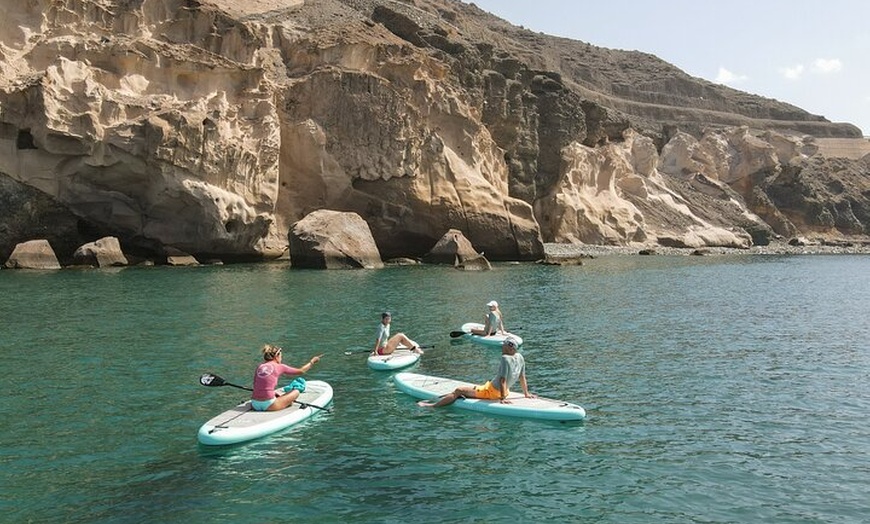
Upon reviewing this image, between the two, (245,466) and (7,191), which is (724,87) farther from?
(245,466)

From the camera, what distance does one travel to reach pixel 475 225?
51.2m

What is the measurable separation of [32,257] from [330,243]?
15.4m

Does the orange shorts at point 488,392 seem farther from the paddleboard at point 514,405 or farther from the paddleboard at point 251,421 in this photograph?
the paddleboard at point 251,421

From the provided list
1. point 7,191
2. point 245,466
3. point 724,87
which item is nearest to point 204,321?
point 245,466

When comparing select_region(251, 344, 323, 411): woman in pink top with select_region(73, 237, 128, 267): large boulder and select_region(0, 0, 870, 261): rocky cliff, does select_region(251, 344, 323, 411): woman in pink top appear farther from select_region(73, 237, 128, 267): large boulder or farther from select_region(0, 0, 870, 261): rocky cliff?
select_region(73, 237, 128, 267): large boulder

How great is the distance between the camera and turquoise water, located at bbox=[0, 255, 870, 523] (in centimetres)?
890

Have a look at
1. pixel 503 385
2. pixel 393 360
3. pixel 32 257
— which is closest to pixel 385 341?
pixel 393 360

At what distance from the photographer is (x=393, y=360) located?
16.7 meters

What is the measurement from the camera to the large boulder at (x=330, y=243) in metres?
41.1

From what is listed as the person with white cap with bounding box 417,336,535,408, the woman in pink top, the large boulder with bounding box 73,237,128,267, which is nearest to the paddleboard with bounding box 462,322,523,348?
the person with white cap with bounding box 417,336,535,408

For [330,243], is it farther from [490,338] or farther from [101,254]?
[490,338]

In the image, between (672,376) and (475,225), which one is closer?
(672,376)

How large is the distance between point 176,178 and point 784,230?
254 feet

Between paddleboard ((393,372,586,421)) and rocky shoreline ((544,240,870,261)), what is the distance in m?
37.2
